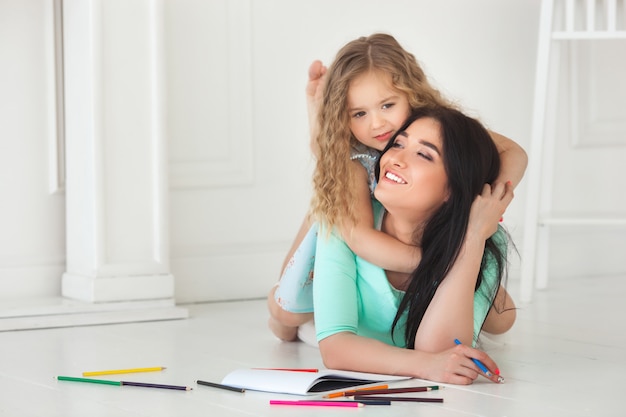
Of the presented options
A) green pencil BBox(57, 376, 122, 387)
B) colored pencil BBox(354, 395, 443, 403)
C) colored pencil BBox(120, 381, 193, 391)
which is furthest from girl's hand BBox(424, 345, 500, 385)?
green pencil BBox(57, 376, 122, 387)

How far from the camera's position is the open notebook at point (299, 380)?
4.61 feet

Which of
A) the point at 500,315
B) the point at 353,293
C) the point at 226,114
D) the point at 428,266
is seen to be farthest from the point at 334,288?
the point at 226,114

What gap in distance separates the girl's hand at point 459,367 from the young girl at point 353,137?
0.25 metres

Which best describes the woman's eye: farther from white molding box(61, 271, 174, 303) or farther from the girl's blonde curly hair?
white molding box(61, 271, 174, 303)

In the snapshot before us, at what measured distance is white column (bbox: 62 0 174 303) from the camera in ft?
7.29

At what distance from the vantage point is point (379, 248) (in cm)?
162

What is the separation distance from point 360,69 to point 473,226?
40cm

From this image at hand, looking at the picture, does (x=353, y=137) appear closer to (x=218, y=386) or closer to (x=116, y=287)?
(x=218, y=386)

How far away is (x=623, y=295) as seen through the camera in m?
2.57

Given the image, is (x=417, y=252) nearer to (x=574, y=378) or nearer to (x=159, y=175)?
(x=574, y=378)

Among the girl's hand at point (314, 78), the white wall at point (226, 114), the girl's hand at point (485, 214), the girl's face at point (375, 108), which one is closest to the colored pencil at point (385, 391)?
the girl's hand at point (485, 214)

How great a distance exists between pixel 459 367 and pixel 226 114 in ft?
4.02

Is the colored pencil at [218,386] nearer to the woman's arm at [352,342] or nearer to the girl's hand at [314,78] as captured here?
the woman's arm at [352,342]

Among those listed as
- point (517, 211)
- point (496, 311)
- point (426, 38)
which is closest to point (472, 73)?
point (426, 38)
